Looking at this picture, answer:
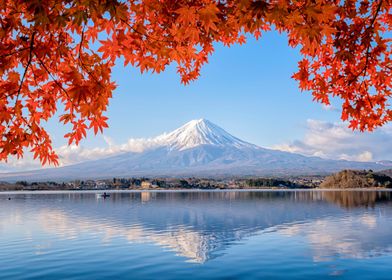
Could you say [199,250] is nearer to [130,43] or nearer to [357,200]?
[130,43]

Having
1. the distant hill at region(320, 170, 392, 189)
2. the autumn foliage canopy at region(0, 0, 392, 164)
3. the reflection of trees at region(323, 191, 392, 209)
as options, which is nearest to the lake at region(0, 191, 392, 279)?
the autumn foliage canopy at region(0, 0, 392, 164)

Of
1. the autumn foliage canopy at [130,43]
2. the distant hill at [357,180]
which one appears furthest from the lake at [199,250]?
the distant hill at [357,180]

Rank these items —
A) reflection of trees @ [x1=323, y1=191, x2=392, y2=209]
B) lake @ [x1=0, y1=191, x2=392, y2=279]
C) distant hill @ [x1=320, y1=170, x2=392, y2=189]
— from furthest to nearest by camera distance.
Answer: distant hill @ [x1=320, y1=170, x2=392, y2=189]
reflection of trees @ [x1=323, y1=191, x2=392, y2=209]
lake @ [x1=0, y1=191, x2=392, y2=279]

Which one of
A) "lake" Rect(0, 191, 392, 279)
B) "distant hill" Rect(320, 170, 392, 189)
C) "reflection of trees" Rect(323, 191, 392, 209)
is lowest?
"reflection of trees" Rect(323, 191, 392, 209)

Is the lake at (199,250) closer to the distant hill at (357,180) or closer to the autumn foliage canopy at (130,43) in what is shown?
the autumn foliage canopy at (130,43)

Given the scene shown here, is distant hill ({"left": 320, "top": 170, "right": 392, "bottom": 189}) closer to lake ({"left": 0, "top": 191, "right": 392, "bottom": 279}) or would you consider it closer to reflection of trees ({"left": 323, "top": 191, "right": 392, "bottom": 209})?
reflection of trees ({"left": 323, "top": 191, "right": 392, "bottom": 209})

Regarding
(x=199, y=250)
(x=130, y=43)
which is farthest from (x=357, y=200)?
(x=130, y=43)

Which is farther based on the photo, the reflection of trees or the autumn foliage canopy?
the reflection of trees

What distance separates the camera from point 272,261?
23.8 meters

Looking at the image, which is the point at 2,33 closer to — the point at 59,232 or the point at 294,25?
the point at 294,25

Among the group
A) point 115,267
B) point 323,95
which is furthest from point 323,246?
point 323,95

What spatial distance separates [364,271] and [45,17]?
67.7ft

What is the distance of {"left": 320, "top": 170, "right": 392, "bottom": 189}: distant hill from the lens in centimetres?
15850

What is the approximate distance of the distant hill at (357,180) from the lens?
158500mm
